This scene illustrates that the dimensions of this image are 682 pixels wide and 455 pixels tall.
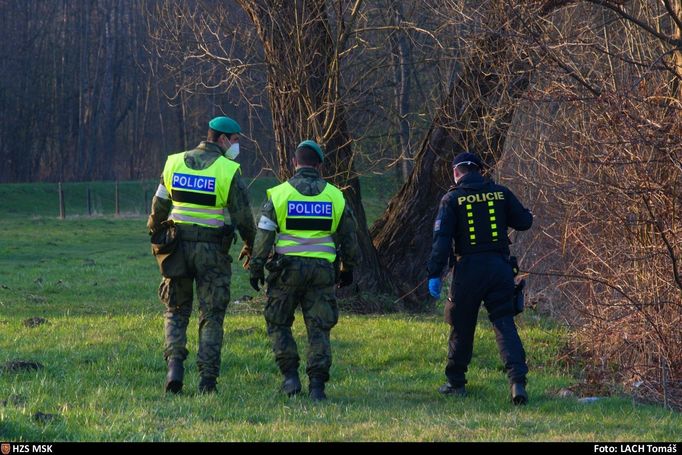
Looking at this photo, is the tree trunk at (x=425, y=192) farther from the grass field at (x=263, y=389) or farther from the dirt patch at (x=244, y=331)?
the dirt patch at (x=244, y=331)

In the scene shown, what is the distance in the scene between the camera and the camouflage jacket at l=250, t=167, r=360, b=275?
8.30 m

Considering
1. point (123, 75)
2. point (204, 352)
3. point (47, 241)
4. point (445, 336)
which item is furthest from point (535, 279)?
point (123, 75)

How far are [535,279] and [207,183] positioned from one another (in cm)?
659

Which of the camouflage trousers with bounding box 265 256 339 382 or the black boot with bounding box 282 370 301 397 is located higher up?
the camouflage trousers with bounding box 265 256 339 382

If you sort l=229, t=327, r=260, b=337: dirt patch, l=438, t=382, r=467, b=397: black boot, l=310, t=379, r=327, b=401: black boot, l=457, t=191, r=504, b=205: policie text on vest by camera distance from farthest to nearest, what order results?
l=229, t=327, r=260, b=337: dirt patch
l=438, t=382, r=467, b=397: black boot
l=457, t=191, r=504, b=205: policie text on vest
l=310, t=379, r=327, b=401: black boot

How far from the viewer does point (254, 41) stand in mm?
13875

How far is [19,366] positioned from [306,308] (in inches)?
109

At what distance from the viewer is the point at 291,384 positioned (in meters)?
8.43

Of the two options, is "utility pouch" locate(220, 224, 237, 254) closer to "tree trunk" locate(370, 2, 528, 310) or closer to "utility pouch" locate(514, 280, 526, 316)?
"utility pouch" locate(514, 280, 526, 316)

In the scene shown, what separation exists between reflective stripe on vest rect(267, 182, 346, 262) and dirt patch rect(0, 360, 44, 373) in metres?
2.66

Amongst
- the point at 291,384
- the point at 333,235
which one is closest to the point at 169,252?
the point at 333,235

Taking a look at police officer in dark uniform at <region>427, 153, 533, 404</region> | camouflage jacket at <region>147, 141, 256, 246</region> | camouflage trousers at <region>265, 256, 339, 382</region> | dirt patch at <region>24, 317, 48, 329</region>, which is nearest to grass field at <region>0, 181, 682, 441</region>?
dirt patch at <region>24, 317, 48, 329</region>

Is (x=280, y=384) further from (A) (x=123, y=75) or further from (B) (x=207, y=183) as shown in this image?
(A) (x=123, y=75)

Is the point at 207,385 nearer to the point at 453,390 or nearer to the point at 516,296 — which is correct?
the point at 453,390
